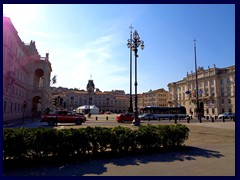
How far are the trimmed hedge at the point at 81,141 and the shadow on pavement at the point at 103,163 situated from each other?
1.79 feet

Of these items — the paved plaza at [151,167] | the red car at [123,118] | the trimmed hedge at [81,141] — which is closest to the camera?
the paved plaza at [151,167]

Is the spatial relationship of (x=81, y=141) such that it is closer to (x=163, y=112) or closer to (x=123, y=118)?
(x=123, y=118)

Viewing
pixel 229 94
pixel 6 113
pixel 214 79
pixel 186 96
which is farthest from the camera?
pixel 186 96

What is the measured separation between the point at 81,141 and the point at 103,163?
1.15 m

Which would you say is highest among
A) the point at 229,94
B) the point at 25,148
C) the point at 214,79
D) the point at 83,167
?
the point at 214,79

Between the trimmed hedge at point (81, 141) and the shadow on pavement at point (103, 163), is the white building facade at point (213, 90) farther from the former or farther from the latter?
the shadow on pavement at point (103, 163)

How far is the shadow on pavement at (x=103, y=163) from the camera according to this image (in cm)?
557

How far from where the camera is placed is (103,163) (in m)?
6.45

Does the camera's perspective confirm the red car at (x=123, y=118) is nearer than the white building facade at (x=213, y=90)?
Yes

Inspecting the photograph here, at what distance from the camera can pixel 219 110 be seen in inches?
2650

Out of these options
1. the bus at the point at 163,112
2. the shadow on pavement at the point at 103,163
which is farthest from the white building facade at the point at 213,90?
the shadow on pavement at the point at 103,163

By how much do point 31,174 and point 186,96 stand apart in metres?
83.7
